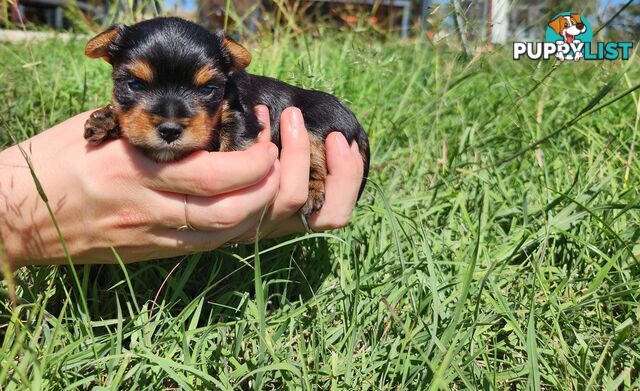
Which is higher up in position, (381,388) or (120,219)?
(120,219)

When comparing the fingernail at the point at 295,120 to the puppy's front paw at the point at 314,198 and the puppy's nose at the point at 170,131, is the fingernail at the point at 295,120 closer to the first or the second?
the puppy's front paw at the point at 314,198

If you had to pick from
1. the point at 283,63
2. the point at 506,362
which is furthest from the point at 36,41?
the point at 506,362

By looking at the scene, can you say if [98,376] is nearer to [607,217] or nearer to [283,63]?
[607,217]

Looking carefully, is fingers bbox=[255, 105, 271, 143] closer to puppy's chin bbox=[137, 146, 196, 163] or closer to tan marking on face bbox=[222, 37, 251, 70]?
tan marking on face bbox=[222, 37, 251, 70]

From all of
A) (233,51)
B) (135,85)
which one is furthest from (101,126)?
(233,51)

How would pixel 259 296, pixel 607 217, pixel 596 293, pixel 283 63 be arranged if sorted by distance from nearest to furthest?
pixel 259 296
pixel 596 293
pixel 607 217
pixel 283 63

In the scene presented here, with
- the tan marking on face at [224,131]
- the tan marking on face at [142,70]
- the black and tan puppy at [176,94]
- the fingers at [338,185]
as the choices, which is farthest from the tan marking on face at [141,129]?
the fingers at [338,185]

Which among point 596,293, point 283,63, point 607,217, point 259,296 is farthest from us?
point 283,63

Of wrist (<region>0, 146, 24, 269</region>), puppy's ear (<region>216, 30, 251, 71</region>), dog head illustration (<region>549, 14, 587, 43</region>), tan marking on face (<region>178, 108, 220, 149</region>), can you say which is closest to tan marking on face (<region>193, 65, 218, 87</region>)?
tan marking on face (<region>178, 108, 220, 149</region>)
